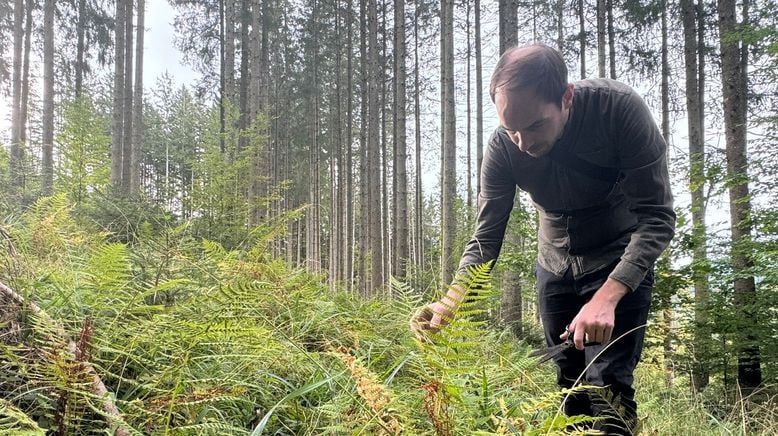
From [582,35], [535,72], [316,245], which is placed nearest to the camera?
[535,72]

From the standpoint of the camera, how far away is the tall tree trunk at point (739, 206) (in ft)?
17.6

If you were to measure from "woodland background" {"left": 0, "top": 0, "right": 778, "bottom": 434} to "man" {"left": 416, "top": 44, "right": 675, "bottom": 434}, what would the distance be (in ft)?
0.88

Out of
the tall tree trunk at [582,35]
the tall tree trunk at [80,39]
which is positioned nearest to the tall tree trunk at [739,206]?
the tall tree trunk at [582,35]

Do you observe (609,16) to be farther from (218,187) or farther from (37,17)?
(37,17)

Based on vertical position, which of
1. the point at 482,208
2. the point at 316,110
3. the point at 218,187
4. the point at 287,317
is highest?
the point at 316,110

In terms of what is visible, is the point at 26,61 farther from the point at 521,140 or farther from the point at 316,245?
the point at 521,140

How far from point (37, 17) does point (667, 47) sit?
2129 centimetres

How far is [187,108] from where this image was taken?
28328 millimetres

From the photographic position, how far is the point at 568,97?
5.59 ft

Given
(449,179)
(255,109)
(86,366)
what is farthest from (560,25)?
(86,366)

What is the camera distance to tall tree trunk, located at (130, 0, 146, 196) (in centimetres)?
1098

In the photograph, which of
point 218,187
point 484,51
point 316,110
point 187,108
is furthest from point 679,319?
point 187,108

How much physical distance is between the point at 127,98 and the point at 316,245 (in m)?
11.9

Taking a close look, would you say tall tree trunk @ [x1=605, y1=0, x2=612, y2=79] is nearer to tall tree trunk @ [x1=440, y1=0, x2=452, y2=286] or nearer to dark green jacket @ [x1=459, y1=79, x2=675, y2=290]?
tall tree trunk @ [x1=440, y1=0, x2=452, y2=286]
